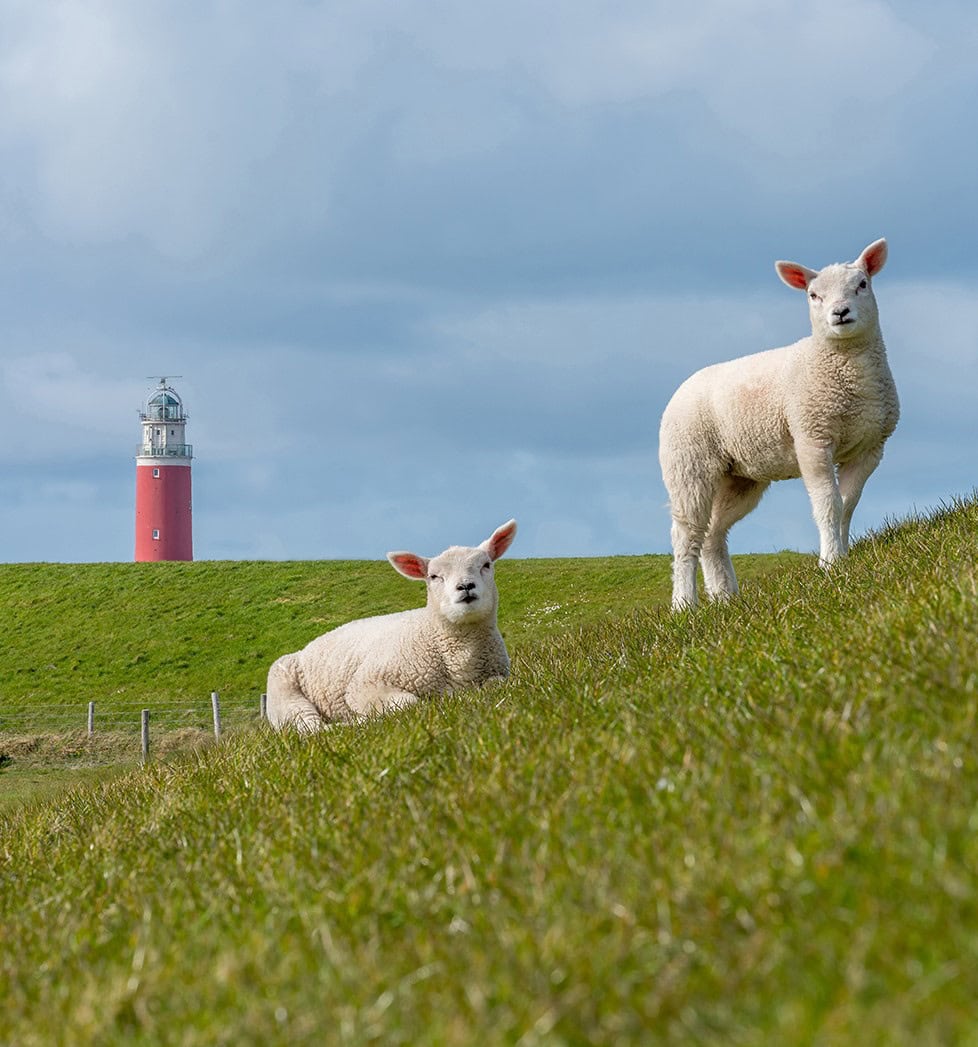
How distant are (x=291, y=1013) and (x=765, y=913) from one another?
3.66ft

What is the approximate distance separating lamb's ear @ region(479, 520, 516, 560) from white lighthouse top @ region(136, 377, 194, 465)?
242ft

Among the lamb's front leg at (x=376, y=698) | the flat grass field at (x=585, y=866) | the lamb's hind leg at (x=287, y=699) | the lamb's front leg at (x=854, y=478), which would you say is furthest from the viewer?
the lamb's front leg at (x=854, y=478)

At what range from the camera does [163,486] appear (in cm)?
7969

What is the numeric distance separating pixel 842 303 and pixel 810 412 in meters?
0.96

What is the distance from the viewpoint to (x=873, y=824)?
3.16m

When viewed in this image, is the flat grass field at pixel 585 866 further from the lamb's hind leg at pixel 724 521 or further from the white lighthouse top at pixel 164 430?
the white lighthouse top at pixel 164 430

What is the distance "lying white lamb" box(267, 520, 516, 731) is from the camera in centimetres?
935

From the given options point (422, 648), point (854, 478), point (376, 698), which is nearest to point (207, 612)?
point (376, 698)

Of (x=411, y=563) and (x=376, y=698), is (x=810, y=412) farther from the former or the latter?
(x=376, y=698)

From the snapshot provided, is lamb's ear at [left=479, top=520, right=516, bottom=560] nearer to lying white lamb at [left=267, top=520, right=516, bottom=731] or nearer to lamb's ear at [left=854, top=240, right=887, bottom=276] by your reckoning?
lying white lamb at [left=267, top=520, right=516, bottom=731]

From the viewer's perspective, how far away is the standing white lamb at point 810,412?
1102 centimetres

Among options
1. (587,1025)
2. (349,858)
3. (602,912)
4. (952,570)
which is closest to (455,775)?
(349,858)

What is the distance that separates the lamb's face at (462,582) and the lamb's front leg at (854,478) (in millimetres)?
3766

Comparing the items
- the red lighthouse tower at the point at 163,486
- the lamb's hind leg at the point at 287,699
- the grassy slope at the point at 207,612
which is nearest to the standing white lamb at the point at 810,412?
the lamb's hind leg at the point at 287,699
